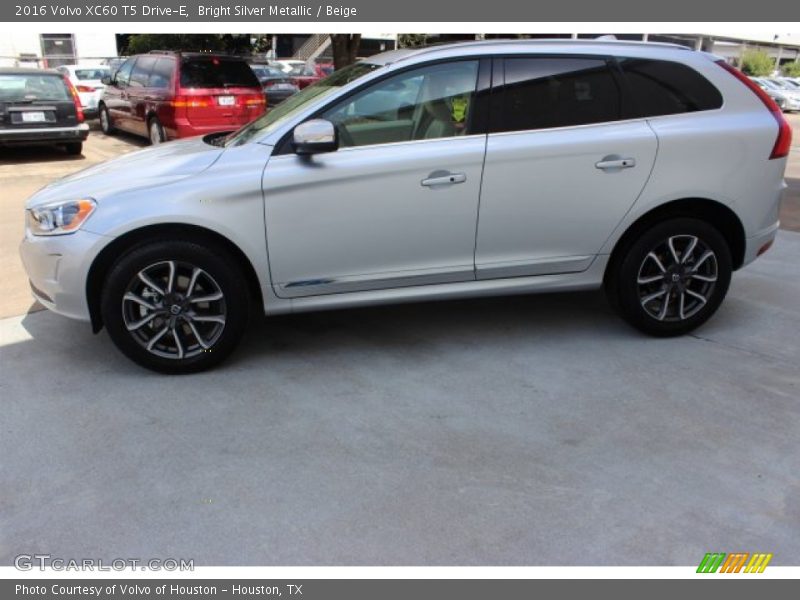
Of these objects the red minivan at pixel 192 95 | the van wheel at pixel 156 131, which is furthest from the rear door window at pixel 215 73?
the van wheel at pixel 156 131

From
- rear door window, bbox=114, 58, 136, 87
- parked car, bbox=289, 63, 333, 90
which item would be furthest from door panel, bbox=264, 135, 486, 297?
parked car, bbox=289, 63, 333, 90

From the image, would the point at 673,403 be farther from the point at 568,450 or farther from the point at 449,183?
the point at 449,183

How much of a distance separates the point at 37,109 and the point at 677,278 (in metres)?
9.87

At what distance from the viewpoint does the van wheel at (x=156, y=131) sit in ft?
36.7

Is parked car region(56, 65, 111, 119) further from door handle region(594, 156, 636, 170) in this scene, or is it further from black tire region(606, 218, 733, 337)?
black tire region(606, 218, 733, 337)

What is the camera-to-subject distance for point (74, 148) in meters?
11.6

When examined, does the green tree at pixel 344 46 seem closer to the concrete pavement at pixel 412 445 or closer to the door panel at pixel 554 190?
the concrete pavement at pixel 412 445

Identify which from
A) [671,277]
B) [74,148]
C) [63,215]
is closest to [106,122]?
[74,148]

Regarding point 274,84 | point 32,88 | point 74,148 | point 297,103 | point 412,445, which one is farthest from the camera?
point 274,84

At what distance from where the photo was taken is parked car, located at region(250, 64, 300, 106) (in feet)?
52.8

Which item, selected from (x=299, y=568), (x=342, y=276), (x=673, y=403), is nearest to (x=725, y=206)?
(x=673, y=403)

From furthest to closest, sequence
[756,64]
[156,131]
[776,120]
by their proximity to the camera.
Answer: [756,64]
[156,131]
[776,120]

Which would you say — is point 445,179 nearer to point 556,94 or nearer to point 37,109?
point 556,94

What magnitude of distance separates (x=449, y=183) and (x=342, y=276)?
2.62ft
